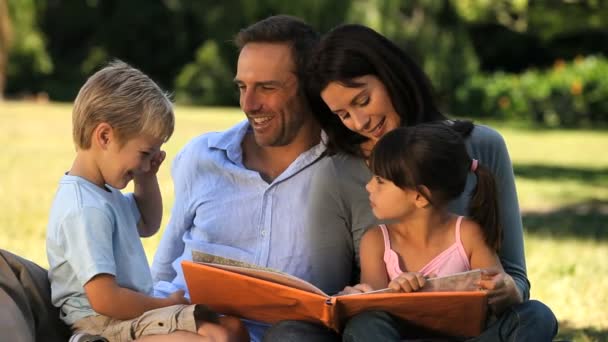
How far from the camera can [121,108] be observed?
3049 millimetres

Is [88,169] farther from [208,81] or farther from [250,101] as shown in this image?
[208,81]

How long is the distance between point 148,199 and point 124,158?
0.33 m

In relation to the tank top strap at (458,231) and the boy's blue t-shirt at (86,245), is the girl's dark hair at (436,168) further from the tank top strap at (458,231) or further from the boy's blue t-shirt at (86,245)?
the boy's blue t-shirt at (86,245)


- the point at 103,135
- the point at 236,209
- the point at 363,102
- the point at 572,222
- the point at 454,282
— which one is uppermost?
the point at 363,102

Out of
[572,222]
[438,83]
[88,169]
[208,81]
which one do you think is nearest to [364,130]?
[88,169]

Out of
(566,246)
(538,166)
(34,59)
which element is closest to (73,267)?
(566,246)

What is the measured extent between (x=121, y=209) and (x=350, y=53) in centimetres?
87

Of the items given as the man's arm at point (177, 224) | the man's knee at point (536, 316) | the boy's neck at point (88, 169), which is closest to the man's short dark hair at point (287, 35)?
the man's arm at point (177, 224)

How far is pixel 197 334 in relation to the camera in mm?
2955

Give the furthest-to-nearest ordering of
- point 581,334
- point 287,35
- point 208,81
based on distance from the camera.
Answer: point 208,81, point 581,334, point 287,35

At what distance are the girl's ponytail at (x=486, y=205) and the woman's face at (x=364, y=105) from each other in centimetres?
42

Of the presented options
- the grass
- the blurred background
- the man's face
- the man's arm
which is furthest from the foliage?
the man's face

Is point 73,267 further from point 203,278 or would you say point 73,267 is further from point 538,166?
point 538,166

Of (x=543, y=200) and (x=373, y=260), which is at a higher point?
(x=373, y=260)
